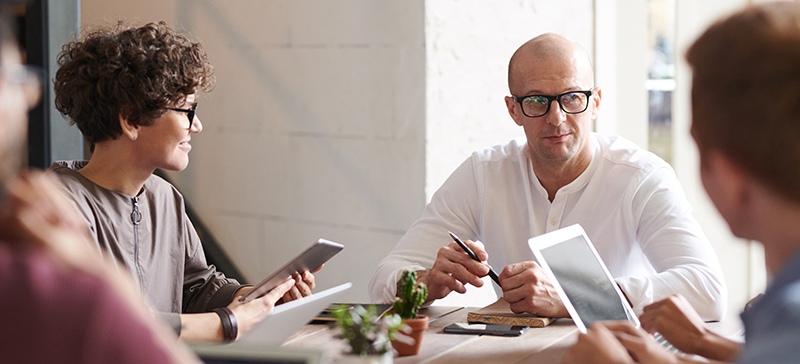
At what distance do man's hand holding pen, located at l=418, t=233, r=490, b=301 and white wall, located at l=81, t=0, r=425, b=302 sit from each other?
122 cm

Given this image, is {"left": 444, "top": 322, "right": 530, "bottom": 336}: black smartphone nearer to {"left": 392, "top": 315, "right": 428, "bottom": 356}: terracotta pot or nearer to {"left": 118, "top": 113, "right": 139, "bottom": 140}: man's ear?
{"left": 392, "top": 315, "right": 428, "bottom": 356}: terracotta pot

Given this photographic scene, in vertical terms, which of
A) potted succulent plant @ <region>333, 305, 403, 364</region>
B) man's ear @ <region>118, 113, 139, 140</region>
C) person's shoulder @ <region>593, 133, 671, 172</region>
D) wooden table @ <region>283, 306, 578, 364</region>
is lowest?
wooden table @ <region>283, 306, 578, 364</region>

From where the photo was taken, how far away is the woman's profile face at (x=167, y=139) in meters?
1.89

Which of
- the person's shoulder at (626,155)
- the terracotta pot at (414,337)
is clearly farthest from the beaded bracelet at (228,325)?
the person's shoulder at (626,155)

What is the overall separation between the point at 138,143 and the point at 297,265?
541 millimetres

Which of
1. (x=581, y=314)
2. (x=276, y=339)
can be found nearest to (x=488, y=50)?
(x=581, y=314)

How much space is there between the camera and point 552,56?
2176 mm

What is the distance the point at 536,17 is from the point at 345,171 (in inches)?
44.2

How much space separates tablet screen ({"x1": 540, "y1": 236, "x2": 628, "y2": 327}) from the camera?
5.03 feet

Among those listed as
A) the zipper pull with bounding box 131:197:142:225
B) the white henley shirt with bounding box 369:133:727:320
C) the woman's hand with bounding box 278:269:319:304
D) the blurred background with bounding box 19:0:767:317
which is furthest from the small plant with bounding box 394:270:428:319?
the blurred background with bounding box 19:0:767:317

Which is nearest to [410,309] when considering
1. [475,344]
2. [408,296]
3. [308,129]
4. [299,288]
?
[408,296]

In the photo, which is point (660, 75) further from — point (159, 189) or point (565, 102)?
point (159, 189)

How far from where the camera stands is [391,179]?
322cm

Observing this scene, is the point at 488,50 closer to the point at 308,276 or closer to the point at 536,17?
the point at 536,17
